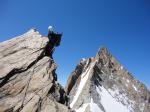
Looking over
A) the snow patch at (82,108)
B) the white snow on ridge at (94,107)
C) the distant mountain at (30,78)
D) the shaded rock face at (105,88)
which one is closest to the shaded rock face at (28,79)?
the distant mountain at (30,78)

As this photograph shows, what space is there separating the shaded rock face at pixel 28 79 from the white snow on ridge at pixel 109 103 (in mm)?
40793

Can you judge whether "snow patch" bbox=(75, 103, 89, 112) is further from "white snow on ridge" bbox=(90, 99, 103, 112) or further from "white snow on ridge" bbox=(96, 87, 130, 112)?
"white snow on ridge" bbox=(96, 87, 130, 112)

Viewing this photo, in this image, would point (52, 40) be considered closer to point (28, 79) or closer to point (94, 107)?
point (28, 79)

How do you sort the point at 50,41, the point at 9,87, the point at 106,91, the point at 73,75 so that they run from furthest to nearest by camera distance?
the point at 73,75 → the point at 106,91 → the point at 50,41 → the point at 9,87

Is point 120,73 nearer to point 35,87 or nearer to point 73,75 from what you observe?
point 73,75

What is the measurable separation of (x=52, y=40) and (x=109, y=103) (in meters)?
43.4

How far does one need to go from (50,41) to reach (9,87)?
30.6ft

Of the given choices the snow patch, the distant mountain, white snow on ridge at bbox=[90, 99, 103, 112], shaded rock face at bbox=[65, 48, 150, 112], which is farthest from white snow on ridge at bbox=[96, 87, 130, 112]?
the distant mountain

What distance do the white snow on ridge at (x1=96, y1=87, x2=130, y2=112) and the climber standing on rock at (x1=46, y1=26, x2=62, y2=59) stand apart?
37730mm

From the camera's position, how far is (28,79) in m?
27.9

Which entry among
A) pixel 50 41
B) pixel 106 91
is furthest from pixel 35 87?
pixel 106 91

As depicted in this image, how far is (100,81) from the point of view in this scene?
79.6m

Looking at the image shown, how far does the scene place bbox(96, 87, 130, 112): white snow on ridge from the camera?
70.5m

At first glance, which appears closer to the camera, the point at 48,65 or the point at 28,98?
the point at 28,98
